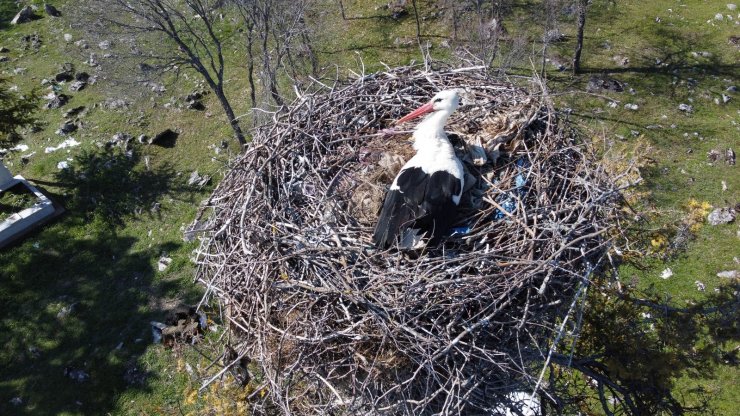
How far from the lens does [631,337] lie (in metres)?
→ 3.66

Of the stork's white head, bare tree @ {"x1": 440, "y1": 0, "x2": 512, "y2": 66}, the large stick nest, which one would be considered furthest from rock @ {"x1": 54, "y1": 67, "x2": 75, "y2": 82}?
the stork's white head

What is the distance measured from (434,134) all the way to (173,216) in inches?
238

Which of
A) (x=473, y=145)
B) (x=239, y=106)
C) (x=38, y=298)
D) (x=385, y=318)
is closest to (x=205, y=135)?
(x=239, y=106)

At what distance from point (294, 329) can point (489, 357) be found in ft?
3.99

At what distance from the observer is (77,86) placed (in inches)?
468

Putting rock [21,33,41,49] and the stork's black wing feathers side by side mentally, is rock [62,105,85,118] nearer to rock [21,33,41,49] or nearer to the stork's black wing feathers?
rock [21,33,41,49]

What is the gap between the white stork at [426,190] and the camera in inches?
146

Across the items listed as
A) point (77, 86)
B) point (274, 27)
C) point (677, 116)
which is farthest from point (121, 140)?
point (677, 116)

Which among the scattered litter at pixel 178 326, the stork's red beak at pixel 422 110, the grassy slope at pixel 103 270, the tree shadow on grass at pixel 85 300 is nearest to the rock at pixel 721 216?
the stork's red beak at pixel 422 110

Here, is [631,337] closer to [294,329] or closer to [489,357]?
[489,357]

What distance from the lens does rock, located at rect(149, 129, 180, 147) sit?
10250 mm

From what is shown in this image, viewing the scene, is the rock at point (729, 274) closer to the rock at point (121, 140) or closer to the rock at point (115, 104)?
the rock at point (121, 140)

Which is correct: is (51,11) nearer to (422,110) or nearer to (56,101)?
(56,101)

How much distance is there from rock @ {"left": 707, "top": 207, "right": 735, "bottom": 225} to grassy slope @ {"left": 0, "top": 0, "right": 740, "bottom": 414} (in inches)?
5.2
